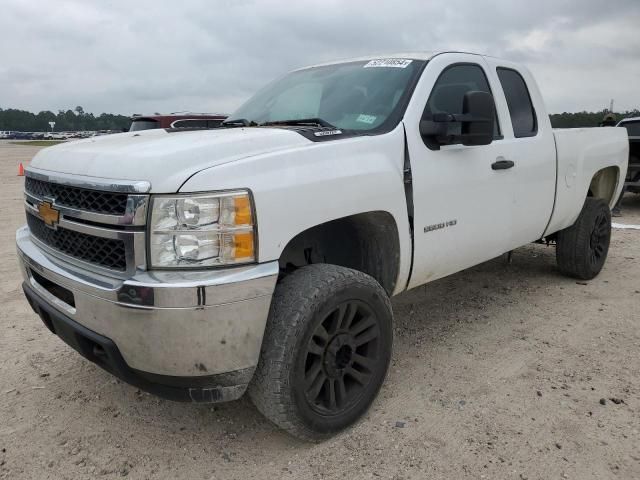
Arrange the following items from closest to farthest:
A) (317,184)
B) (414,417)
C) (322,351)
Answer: (317,184)
(322,351)
(414,417)

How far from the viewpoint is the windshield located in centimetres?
319

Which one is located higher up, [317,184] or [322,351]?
[317,184]

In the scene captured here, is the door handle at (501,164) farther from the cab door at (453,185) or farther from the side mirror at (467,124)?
the side mirror at (467,124)

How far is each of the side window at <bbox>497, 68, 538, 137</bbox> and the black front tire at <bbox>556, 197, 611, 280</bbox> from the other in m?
1.29

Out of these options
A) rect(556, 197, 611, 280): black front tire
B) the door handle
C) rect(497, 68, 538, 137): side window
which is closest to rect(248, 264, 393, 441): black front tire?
the door handle

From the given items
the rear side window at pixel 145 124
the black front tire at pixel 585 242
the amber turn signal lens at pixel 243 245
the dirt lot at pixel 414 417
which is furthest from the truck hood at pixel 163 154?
the rear side window at pixel 145 124

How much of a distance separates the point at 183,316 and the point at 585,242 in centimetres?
418

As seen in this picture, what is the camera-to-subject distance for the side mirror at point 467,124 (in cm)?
303

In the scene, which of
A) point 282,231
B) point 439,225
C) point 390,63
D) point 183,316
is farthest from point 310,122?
point 183,316

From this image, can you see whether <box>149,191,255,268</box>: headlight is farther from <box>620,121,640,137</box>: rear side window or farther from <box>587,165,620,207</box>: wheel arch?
→ <box>620,121,640,137</box>: rear side window

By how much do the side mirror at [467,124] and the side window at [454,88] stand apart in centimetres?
4

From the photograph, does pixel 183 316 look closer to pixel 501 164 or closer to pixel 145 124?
pixel 501 164

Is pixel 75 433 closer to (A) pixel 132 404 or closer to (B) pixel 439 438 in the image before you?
(A) pixel 132 404

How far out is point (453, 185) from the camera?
328 centimetres
